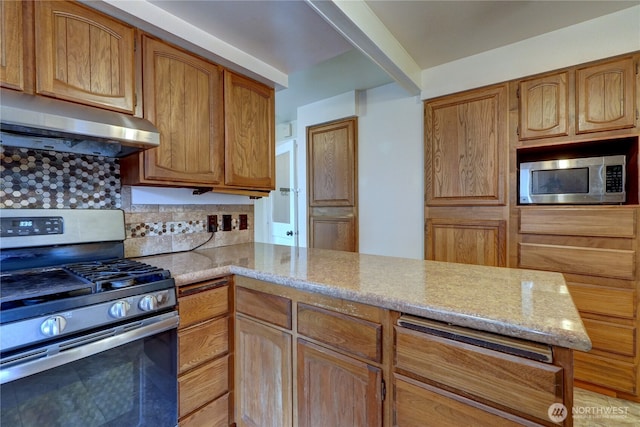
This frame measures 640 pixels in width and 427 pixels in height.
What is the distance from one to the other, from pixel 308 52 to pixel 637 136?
2095mm

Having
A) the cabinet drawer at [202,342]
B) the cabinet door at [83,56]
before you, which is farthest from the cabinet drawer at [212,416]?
the cabinet door at [83,56]

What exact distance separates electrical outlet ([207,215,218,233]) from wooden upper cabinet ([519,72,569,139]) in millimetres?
2328

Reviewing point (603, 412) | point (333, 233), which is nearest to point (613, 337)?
point (603, 412)

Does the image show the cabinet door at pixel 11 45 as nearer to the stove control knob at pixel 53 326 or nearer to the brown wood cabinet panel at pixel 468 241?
the stove control knob at pixel 53 326

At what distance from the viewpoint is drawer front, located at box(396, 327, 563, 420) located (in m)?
0.73

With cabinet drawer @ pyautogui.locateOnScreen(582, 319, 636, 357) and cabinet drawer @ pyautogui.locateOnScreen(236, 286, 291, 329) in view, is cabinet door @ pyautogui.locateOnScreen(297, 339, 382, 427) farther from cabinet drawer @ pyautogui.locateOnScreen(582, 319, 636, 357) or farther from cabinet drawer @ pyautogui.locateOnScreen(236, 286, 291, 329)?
cabinet drawer @ pyautogui.locateOnScreen(582, 319, 636, 357)

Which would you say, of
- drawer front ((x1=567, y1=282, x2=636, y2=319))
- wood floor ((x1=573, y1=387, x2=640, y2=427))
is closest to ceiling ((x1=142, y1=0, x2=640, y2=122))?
A: drawer front ((x1=567, y1=282, x2=636, y2=319))

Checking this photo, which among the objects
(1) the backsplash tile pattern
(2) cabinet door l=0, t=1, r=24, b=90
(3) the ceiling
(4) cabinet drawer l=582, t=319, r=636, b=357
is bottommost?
(4) cabinet drawer l=582, t=319, r=636, b=357

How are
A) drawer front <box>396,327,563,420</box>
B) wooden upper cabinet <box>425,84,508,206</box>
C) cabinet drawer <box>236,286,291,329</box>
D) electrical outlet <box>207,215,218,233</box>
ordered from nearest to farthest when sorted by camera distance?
drawer front <box>396,327,563,420</box> < cabinet drawer <box>236,286,291,329</box> < electrical outlet <box>207,215,218,233</box> < wooden upper cabinet <box>425,84,508,206</box>

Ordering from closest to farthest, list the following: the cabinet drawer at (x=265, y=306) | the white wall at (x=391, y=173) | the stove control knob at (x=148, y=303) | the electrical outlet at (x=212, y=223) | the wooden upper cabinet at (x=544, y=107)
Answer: the stove control knob at (x=148, y=303) < the cabinet drawer at (x=265, y=306) < the wooden upper cabinet at (x=544, y=107) < the electrical outlet at (x=212, y=223) < the white wall at (x=391, y=173)

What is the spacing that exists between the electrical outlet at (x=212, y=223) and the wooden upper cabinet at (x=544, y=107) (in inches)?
91.7

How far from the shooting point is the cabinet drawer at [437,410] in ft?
2.62

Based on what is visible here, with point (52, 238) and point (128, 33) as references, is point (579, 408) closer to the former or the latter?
point (52, 238)

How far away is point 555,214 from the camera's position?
1.98 meters
